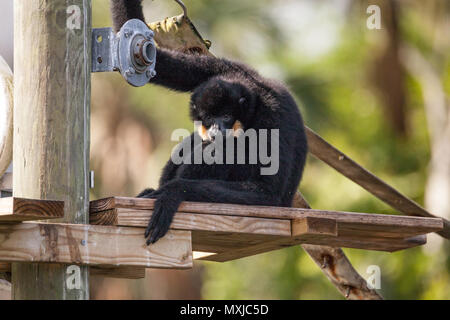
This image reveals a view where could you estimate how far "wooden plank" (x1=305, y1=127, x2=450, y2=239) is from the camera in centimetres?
625

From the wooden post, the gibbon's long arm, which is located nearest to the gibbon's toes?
the wooden post

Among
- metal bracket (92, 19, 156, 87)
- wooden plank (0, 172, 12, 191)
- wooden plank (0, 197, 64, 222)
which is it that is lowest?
wooden plank (0, 197, 64, 222)

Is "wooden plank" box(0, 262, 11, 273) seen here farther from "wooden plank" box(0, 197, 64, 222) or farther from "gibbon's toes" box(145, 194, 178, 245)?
"wooden plank" box(0, 197, 64, 222)

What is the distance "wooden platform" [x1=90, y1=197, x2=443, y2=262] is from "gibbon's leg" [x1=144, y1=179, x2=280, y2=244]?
0.19ft

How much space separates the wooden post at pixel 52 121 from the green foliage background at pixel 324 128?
11.5 meters

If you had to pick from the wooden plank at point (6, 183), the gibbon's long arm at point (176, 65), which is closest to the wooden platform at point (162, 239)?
the wooden plank at point (6, 183)

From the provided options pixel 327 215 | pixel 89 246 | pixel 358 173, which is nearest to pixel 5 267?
pixel 89 246

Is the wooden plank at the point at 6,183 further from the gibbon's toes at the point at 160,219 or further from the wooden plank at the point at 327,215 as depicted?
the gibbon's toes at the point at 160,219

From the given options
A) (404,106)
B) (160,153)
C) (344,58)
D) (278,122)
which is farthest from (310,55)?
(278,122)

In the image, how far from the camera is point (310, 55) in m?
23.8

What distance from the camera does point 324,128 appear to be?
1819cm

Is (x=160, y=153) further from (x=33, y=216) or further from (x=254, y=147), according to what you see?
(x=33, y=216)

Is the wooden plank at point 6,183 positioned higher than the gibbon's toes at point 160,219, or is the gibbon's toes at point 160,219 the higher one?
the wooden plank at point 6,183

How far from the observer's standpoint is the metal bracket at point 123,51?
4.23m
